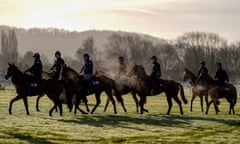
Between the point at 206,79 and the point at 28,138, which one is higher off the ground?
the point at 206,79

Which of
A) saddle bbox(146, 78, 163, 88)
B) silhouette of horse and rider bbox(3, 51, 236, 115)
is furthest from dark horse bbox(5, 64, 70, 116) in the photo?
saddle bbox(146, 78, 163, 88)

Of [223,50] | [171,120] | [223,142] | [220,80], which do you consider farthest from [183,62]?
[223,142]

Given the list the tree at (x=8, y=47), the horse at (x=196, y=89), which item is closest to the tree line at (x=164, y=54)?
the tree at (x=8, y=47)

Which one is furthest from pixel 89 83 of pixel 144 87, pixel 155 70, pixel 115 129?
pixel 115 129

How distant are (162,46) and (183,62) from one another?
12197mm

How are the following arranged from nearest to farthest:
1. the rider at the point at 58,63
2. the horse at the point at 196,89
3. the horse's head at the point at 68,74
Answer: the horse's head at the point at 68,74
the rider at the point at 58,63
the horse at the point at 196,89

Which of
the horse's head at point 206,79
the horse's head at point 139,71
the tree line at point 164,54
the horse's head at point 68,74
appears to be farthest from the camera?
the tree line at point 164,54

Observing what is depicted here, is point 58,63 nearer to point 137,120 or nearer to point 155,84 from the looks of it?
point 155,84

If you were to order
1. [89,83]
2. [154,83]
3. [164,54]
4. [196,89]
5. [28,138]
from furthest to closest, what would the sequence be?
[164,54] < [196,89] < [154,83] < [89,83] < [28,138]

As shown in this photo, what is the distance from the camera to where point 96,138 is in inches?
637

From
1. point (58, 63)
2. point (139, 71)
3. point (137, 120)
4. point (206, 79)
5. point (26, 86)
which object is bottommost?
point (137, 120)

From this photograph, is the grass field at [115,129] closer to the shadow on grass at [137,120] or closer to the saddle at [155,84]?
the shadow on grass at [137,120]

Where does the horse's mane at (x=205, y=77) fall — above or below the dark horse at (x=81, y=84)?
above

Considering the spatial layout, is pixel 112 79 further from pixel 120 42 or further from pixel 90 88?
pixel 120 42
